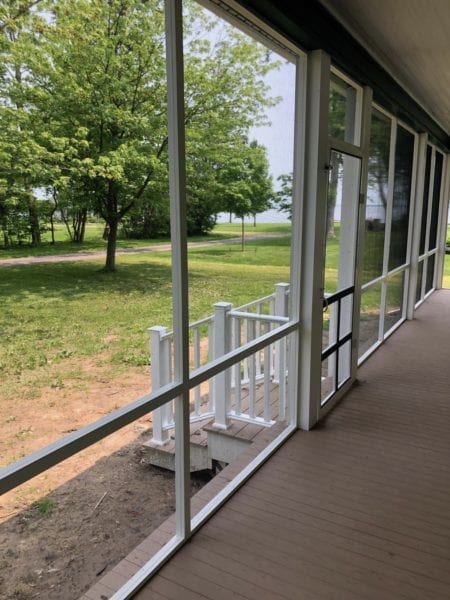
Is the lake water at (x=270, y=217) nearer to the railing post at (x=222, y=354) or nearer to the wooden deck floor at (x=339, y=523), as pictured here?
the railing post at (x=222, y=354)

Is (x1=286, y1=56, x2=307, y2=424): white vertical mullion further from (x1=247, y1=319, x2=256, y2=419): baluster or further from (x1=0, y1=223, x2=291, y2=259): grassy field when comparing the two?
(x1=0, y1=223, x2=291, y2=259): grassy field

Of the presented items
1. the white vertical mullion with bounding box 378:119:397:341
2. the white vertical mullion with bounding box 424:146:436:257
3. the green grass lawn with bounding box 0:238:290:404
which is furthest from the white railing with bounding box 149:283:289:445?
the white vertical mullion with bounding box 424:146:436:257

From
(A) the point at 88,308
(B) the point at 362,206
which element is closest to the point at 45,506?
(A) the point at 88,308

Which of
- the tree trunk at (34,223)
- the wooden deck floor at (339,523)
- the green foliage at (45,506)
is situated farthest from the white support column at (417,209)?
the tree trunk at (34,223)

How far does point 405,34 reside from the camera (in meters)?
3.15

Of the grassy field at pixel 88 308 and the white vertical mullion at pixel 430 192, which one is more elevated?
the white vertical mullion at pixel 430 192

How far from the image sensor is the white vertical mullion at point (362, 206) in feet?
11.6

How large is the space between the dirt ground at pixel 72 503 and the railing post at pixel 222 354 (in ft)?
2.23

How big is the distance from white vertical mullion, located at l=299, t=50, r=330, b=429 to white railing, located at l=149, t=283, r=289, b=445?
0.24 metres

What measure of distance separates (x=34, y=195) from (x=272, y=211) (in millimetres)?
1890

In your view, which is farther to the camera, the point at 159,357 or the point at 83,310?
the point at 159,357

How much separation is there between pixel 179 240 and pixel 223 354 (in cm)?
147

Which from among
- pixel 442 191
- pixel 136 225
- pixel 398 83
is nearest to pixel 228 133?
pixel 136 225

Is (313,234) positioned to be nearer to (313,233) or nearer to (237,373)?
(313,233)
